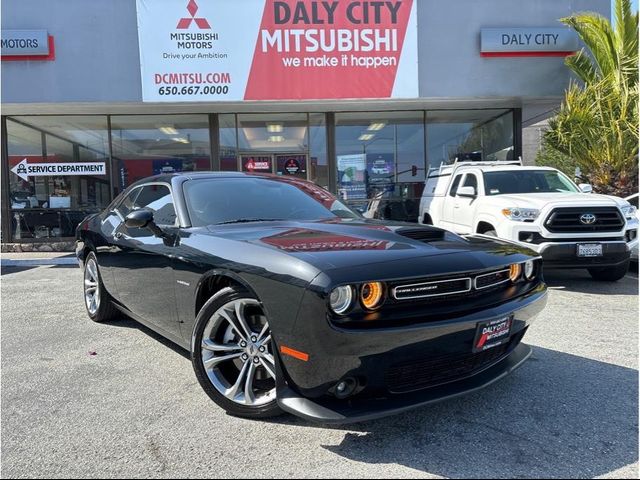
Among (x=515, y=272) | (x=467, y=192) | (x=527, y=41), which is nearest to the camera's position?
(x=515, y=272)

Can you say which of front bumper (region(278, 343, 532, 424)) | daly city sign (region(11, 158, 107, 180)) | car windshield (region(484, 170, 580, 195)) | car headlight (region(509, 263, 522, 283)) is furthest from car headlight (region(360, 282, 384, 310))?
daly city sign (region(11, 158, 107, 180))

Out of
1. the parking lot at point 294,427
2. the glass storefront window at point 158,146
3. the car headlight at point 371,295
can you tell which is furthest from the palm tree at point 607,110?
the car headlight at point 371,295

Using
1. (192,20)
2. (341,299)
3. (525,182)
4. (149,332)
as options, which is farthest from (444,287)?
(192,20)

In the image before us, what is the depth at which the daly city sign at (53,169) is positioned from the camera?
12.5 m

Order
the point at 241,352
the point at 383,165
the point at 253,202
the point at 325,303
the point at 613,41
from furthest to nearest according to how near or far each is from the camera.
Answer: the point at 383,165 < the point at 613,41 < the point at 253,202 < the point at 241,352 < the point at 325,303

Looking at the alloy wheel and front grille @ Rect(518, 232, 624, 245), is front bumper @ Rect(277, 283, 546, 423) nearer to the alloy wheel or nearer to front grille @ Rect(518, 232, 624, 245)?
the alloy wheel

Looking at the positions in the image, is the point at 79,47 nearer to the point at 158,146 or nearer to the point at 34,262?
the point at 158,146

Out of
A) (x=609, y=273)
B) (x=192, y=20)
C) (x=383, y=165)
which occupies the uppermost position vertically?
(x=192, y=20)

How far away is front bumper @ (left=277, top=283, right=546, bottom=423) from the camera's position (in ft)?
7.35

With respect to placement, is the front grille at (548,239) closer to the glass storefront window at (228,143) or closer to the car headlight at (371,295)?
the car headlight at (371,295)

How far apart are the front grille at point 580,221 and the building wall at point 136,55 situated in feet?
17.7

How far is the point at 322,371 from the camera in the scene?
7.47 feet

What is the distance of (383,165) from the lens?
13211 millimetres

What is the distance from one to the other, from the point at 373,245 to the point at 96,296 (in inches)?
144
